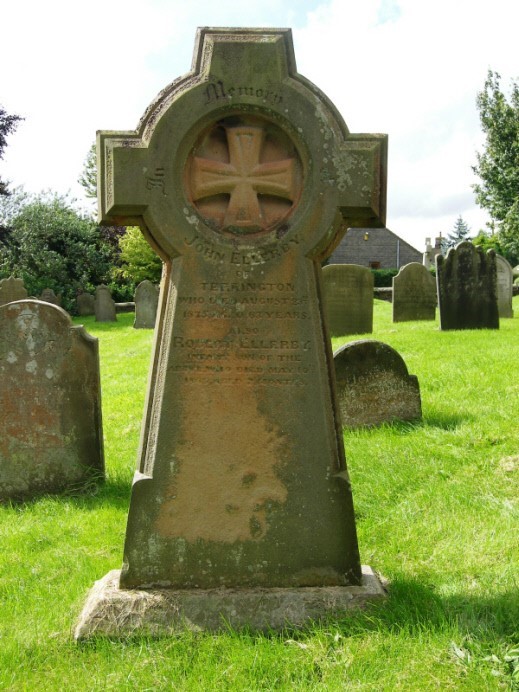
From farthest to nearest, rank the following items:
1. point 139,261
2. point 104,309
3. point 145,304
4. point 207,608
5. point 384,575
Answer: point 139,261
point 104,309
point 145,304
point 384,575
point 207,608

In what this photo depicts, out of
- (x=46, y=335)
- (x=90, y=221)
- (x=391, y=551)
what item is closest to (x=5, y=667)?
(x=391, y=551)

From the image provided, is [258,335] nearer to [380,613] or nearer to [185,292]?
[185,292]

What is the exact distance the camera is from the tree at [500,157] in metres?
36.3

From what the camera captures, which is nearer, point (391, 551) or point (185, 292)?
point (185, 292)

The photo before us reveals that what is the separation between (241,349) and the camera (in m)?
3.43

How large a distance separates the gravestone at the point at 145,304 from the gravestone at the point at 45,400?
15146 mm

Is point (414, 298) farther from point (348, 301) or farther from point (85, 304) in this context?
point (85, 304)

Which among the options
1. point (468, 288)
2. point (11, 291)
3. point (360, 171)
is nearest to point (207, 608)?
point (360, 171)

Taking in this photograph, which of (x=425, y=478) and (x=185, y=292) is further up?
(x=185, y=292)

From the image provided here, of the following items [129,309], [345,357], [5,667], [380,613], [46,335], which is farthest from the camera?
[129,309]

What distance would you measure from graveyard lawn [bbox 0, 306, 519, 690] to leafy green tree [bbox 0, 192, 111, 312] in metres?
26.5

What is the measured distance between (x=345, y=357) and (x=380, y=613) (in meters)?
3.68

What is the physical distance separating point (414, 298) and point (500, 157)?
22.9 m

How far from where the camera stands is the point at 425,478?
208 inches
